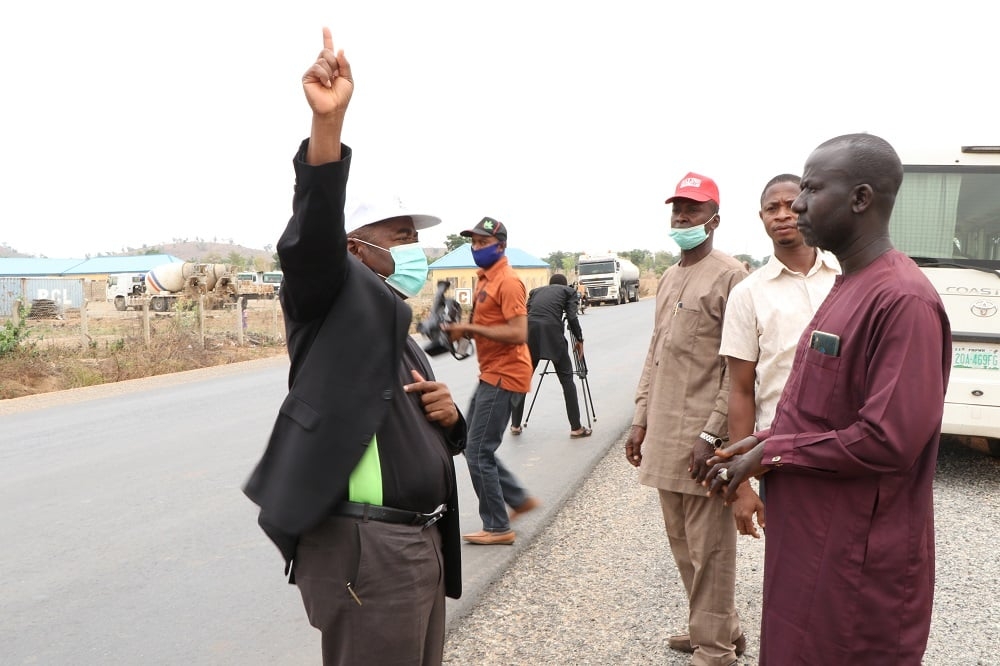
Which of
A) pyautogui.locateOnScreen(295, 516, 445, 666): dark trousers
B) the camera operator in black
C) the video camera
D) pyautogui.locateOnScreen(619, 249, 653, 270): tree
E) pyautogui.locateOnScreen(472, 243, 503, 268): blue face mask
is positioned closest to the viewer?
pyautogui.locateOnScreen(295, 516, 445, 666): dark trousers

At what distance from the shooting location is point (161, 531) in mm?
5672

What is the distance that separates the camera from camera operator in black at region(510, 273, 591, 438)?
881 cm

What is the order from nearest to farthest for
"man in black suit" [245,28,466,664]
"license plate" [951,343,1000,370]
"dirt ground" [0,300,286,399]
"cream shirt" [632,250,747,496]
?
"man in black suit" [245,28,466,664], "cream shirt" [632,250,747,496], "license plate" [951,343,1000,370], "dirt ground" [0,300,286,399]

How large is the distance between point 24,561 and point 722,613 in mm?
4284

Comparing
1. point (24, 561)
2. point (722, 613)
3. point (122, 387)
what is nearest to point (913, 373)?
point (722, 613)

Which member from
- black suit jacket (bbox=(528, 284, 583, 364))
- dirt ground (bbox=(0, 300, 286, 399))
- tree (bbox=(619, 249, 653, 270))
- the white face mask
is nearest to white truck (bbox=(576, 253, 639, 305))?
dirt ground (bbox=(0, 300, 286, 399))

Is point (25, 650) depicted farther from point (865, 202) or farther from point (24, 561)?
point (865, 202)

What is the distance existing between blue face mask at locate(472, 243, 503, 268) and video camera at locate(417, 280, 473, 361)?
6.17 feet

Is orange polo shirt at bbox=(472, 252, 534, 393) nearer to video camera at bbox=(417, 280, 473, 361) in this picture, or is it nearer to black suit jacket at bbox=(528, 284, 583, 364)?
video camera at bbox=(417, 280, 473, 361)

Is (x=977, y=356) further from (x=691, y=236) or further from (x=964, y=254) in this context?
(x=691, y=236)

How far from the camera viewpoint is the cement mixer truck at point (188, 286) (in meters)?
40.9

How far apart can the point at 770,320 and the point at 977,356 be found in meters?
4.81

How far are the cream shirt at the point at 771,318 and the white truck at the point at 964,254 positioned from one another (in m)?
4.41

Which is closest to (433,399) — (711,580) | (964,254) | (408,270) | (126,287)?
(408,270)
